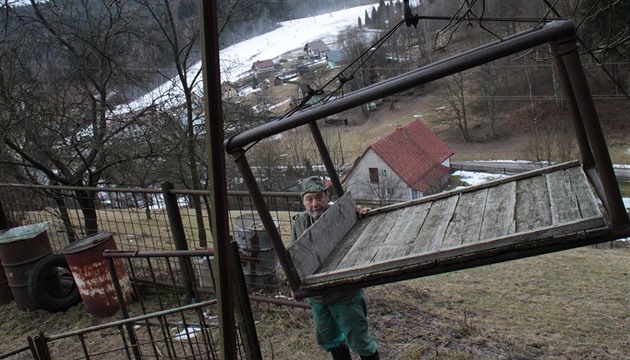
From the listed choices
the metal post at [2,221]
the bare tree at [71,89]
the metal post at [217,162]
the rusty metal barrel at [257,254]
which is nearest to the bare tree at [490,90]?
the bare tree at [71,89]

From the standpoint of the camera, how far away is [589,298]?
536cm

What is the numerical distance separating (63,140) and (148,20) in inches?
179

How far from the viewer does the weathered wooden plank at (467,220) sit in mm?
2338

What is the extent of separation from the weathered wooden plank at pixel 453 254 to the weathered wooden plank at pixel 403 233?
10 centimetres

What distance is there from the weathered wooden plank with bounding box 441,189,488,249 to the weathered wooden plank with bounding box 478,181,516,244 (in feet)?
0.09

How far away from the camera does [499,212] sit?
259 cm

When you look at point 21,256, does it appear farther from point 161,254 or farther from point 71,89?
point 71,89

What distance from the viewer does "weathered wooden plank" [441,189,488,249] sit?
234 cm

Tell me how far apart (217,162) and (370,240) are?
2.02 m

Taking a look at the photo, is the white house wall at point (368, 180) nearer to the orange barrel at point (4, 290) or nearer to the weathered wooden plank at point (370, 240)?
the orange barrel at point (4, 290)

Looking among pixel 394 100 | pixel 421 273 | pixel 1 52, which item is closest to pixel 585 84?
pixel 421 273

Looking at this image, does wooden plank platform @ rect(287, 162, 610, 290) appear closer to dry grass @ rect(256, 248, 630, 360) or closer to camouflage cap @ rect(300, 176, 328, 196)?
camouflage cap @ rect(300, 176, 328, 196)

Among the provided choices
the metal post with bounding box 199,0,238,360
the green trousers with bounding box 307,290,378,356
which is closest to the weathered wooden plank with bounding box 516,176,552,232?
the green trousers with bounding box 307,290,378,356

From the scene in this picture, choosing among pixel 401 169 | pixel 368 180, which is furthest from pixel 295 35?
pixel 401 169
